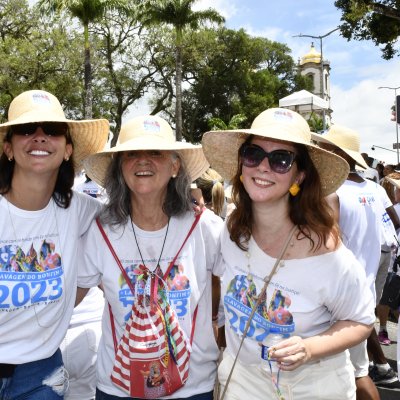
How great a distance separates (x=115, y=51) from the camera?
3156 centimetres

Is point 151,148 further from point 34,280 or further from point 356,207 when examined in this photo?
point 356,207

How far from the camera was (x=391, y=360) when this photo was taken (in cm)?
529

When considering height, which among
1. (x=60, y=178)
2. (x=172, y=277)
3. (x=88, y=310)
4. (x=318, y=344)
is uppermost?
(x=60, y=178)

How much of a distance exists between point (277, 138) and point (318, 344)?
0.86m

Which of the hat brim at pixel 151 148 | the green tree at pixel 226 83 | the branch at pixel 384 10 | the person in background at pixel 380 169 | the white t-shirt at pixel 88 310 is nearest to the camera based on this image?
the hat brim at pixel 151 148

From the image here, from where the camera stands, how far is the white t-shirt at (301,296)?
2.02 meters

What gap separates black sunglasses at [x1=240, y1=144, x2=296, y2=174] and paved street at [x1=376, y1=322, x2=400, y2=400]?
10.5ft

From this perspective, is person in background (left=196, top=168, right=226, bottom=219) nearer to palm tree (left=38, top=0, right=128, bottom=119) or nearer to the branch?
the branch

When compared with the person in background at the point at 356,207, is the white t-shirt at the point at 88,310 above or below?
below

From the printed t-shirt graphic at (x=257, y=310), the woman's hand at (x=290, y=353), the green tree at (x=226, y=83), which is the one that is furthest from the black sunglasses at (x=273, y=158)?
the green tree at (x=226, y=83)

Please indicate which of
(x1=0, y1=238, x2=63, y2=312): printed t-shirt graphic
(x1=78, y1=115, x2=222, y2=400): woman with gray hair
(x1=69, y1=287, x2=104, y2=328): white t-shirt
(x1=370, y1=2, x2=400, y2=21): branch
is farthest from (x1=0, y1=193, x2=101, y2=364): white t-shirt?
(x1=370, y1=2, x2=400, y2=21): branch

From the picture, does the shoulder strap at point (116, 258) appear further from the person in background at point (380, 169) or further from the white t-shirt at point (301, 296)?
the person in background at point (380, 169)

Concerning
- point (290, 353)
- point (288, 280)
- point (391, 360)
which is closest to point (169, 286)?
point (288, 280)

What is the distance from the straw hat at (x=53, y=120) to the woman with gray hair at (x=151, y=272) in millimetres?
260
